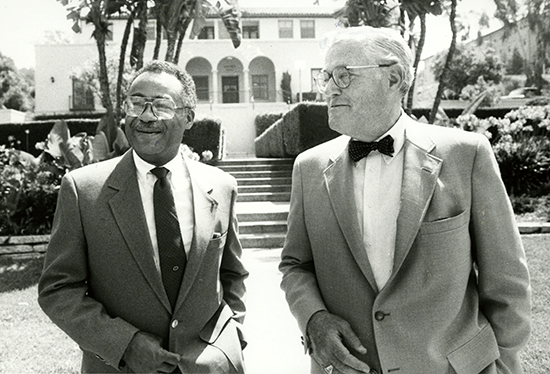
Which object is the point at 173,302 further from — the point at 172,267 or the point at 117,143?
the point at 117,143

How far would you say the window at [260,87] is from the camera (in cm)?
4725

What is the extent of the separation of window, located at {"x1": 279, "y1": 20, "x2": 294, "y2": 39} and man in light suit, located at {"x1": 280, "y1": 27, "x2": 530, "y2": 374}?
49.6 meters

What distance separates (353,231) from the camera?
7.32 feet

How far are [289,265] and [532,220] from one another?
34.3 feet

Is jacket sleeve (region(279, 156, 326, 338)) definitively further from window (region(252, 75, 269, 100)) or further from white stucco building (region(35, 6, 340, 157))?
window (region(252, 75, 269, 100))

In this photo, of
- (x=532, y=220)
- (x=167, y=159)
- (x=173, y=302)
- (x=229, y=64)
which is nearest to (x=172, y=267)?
(x=173, y=302)

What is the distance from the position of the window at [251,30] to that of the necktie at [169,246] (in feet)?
163

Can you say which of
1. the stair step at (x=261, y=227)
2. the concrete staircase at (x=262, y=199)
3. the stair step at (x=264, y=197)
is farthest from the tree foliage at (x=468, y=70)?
the stair step at (x=261, y=227)

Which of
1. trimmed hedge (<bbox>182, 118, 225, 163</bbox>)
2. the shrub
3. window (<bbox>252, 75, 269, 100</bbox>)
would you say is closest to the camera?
the shrub

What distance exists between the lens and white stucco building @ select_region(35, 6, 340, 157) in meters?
35.2

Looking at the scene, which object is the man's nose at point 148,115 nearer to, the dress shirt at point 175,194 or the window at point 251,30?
the dress shirt at point 175,194

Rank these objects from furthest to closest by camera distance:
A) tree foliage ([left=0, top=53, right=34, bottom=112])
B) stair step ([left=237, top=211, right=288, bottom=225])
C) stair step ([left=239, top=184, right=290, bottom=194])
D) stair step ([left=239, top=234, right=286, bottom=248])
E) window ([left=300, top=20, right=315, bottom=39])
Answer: tree foliage ([left=0, top=53, right=34, bottom=112])
window ([left=300, top=20, right=315, bottom=39])
stair step ([left=239, top=184, right=290, bottom=194])
stair step ([left=237, top=211, right=288, bottom=225])
stair step ([left=239, top=234, right=286, bottom=248])

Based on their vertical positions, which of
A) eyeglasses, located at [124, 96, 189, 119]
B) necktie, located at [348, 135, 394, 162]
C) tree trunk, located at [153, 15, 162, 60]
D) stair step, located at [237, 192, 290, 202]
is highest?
tree trunk, located at [153, 15, 162, 60]

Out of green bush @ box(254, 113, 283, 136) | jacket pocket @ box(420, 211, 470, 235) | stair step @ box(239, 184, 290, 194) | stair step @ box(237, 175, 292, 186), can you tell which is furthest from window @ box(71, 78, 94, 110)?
jacket pocket @ box(420, 211, 470, 235)
